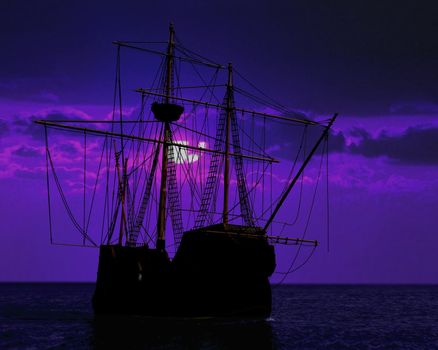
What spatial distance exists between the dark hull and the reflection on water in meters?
1.10

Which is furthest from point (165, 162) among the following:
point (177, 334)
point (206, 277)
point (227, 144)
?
point (177, 334)

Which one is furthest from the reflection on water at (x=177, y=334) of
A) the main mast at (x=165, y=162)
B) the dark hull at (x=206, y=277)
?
the main mast at (x=165, y=162)

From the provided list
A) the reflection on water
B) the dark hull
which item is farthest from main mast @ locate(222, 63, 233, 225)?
the reflection on water

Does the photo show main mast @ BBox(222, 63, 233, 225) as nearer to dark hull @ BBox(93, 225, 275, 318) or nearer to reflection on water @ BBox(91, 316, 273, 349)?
dark hull @ BBox(93, 225, 275, 318)

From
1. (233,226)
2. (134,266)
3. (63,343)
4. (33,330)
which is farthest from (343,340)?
(33,330)

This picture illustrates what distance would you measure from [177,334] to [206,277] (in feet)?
12.1

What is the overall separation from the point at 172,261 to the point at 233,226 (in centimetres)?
427

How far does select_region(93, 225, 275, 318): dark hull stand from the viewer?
35.5 m

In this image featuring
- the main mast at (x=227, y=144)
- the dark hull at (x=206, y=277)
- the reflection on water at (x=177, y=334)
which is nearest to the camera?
the reflection on water at (x=177, y=334)

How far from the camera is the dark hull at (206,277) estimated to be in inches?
1398

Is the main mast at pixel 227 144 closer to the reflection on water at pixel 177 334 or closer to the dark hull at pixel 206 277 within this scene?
the dark hull at pixel 206 277

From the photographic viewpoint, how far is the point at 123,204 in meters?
45.3

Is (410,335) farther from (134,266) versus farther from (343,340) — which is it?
(134,266)

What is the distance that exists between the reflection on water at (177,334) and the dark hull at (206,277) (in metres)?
1.10
